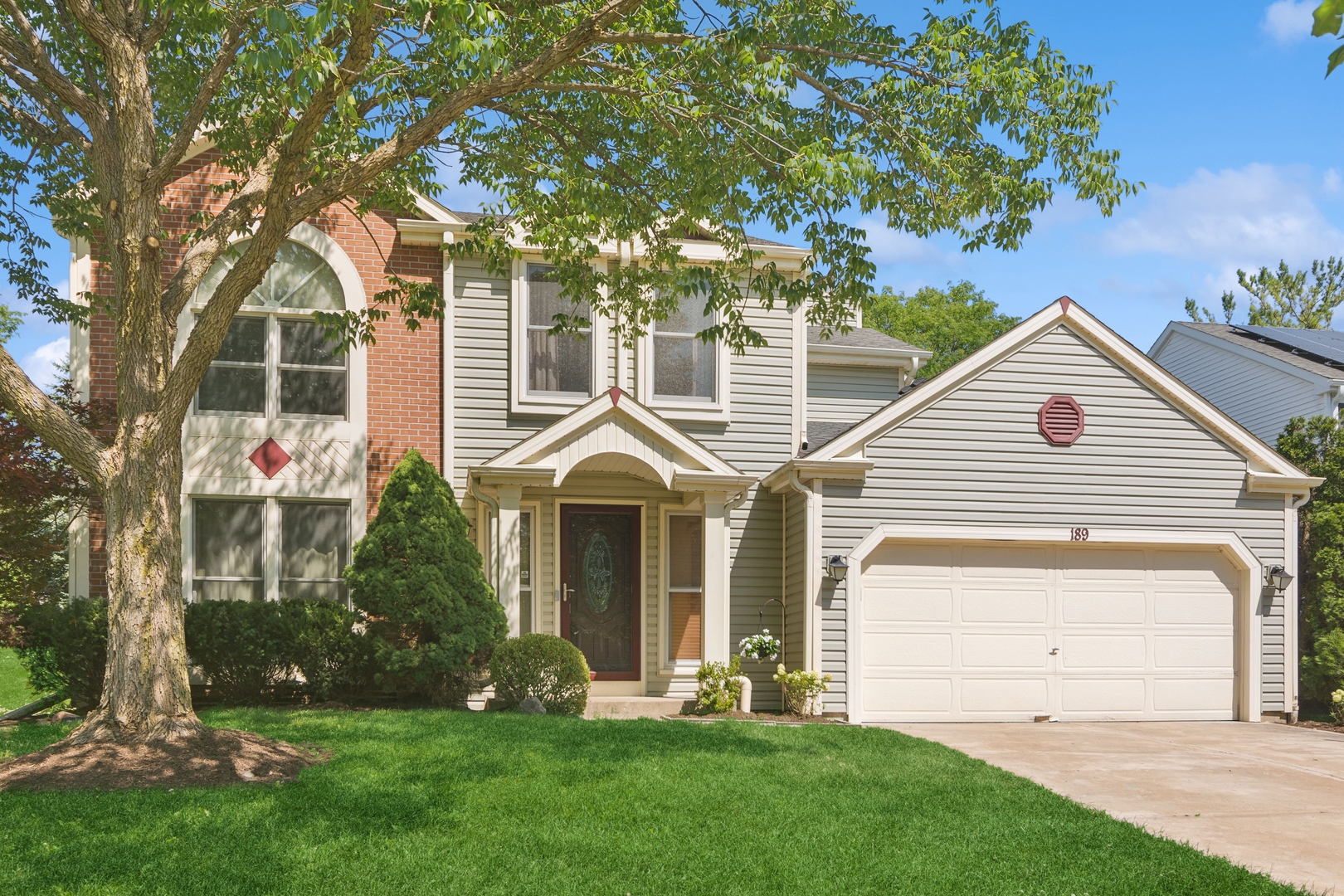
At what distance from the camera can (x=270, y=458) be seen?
44.0 feet

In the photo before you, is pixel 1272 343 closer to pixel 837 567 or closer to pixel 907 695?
pixel 907 695

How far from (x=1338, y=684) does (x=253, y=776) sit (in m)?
13.2

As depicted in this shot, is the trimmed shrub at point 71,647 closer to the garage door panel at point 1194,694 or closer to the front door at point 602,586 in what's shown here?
the front door at point 602,586

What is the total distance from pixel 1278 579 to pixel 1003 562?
3402 millimetres

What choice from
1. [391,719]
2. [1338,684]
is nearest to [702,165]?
[391,719]

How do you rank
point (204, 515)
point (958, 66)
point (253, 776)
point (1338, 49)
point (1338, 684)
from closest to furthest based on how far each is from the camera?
1. point (1338, 49)
2. point (253, 776)
3. point (958, 66)
4. point (204, 515)
5. point (1338, 684)

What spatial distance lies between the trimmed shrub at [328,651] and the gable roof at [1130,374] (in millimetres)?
6604

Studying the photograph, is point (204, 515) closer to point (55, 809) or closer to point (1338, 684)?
point (55, 809)

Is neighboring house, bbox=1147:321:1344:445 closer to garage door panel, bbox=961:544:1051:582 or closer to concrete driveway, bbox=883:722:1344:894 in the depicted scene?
garage door panel, bbox=961:544:1051:582

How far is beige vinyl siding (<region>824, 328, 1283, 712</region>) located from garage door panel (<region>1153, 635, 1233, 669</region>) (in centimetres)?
46

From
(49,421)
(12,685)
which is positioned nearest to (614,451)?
(49,421)

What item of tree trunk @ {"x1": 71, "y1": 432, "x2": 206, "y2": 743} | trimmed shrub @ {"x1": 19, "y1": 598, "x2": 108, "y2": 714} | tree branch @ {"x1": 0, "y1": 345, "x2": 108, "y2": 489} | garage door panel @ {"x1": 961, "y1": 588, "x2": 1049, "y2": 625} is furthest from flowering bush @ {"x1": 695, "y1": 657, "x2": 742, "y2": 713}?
tree branch @ {"x1": 0, "y1": 345, "x2": 108, "y2": 489}

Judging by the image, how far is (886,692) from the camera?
13.4 m

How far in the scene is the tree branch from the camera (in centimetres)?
814
